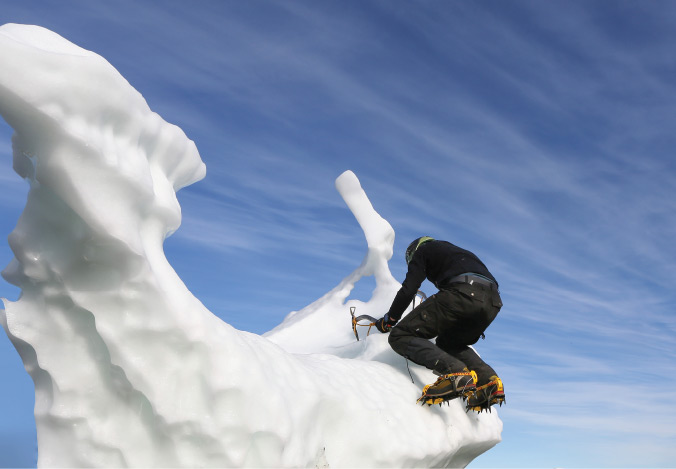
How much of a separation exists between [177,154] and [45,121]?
101cm

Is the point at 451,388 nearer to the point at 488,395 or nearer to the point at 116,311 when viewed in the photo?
the point at 488,395

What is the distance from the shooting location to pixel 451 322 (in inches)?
228

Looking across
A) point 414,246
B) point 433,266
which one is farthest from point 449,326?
point 414,246

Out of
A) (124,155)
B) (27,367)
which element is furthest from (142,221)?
(27,367)

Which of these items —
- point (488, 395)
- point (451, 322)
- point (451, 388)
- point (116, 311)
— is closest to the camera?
point (116, 311)

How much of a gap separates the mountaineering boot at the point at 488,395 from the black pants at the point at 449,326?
0.13 meters

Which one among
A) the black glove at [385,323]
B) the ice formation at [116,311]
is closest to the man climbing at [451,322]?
the black glove at [385,323]

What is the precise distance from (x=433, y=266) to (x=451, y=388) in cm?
142

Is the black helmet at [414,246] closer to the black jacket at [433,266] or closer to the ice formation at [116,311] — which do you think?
the black jacket at [433,266]

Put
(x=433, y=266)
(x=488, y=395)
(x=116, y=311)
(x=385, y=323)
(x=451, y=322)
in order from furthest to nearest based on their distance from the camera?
1. (x=385, y=323)
2. (x=433, y=266)
3. (x=451, y=322)
4. (x=488, y=395)
5. (x=116, y=311)

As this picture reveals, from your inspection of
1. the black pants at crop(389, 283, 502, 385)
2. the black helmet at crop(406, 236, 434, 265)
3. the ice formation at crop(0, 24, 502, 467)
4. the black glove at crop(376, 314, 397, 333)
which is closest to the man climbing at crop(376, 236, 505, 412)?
the black pants at crop(389, 283, 502, 385)

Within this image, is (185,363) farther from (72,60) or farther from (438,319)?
(438,319)

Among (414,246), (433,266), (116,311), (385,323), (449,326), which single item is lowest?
(116,311)

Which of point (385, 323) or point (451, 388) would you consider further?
point (385, 323)
